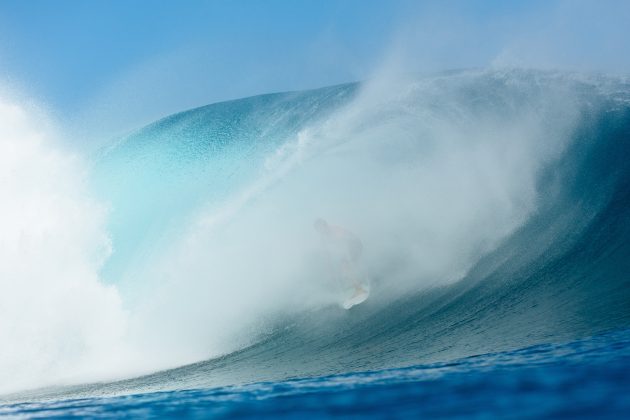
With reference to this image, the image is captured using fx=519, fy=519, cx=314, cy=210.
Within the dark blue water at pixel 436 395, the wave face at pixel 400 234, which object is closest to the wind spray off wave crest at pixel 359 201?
the wave face at pixel 400 234

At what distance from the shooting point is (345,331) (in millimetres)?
5773

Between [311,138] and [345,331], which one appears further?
[311,138]

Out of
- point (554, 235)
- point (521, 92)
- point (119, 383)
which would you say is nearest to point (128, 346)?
point (119, 383)

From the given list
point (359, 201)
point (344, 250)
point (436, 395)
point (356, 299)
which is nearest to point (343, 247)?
point (344, 250)

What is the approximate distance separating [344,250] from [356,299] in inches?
31.7

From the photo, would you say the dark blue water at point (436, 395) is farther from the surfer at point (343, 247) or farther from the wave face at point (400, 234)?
the surfer at point (343, 247)

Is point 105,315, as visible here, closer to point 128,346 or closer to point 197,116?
point 128,346

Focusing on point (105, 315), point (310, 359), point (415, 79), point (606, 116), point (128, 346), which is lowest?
→ point (310, 359)

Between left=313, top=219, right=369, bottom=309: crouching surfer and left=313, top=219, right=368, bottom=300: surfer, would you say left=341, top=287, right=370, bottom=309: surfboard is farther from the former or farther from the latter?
left=313, top=219, right=368, bottom=300: surfer

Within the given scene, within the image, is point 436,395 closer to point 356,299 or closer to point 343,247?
point 356,299

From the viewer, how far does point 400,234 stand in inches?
306

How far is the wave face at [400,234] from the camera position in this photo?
5.19 m

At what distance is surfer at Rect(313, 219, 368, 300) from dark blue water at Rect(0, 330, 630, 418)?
4685 mm

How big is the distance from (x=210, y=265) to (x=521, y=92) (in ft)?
22.9
